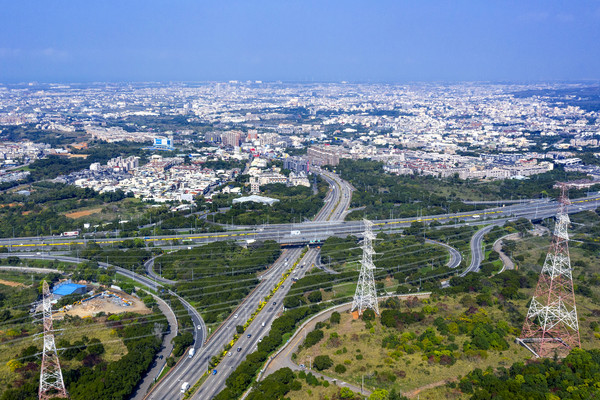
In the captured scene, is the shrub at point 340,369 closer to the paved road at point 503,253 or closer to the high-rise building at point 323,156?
the paved road at point 503,253

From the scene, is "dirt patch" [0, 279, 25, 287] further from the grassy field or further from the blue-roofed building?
the grassy field

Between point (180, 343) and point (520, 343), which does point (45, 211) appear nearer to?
point (180, 343)

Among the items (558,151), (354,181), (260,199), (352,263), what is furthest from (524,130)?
(352,263)

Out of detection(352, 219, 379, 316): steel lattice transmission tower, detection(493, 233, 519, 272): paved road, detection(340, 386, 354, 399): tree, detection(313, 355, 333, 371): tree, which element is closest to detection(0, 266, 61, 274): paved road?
detection(352, 219, 379, 316): steel lattice transmission tower

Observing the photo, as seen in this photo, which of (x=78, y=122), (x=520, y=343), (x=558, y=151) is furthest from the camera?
(x=78, y=122)

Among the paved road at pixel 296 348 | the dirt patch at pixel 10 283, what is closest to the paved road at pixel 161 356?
the paved road at pixel 296 348

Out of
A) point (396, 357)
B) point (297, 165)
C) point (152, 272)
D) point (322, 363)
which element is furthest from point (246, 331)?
point (297, 165)

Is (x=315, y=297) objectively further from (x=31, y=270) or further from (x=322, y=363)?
(x=31, y=270)
